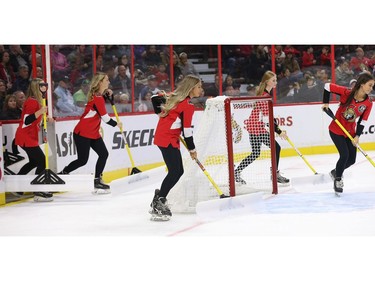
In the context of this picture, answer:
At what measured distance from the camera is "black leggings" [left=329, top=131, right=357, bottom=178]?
277 inches

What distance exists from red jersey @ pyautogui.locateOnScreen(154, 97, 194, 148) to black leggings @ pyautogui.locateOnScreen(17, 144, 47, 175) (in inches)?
74.7

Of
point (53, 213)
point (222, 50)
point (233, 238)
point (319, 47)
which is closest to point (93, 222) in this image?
point (53, 213)

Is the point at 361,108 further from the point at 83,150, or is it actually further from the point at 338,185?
the point at 83,150

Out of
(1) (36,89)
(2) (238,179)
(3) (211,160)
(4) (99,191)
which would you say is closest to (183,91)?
(3) (211,160)

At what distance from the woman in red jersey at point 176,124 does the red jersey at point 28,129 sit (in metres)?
1.72

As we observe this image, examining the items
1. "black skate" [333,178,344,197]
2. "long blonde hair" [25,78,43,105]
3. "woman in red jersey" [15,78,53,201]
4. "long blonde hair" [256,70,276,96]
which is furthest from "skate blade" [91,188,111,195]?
"black skate" [333,178,344,197]

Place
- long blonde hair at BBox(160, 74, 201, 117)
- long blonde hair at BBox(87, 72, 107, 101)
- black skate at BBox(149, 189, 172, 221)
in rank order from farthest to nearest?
long blonde hair at BBox(87, 72, 107, 101) → black skate at BBox(149, 189, 172, 221) → long blonde hair at BBox(160, 74, 201, 117)

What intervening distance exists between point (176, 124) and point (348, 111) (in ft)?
5.88

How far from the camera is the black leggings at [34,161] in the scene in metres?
7.54

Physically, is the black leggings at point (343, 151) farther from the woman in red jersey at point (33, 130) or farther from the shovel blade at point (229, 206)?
the woman in red jersey at point (33, 130)

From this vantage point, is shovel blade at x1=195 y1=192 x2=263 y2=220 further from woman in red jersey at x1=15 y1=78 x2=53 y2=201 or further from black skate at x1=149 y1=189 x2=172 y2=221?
woman in red jersey at x1=15 y1=78 x2=53 y2=201

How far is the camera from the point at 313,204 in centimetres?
686

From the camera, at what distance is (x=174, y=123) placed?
19.7 ft

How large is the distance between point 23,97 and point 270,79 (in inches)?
93.1
